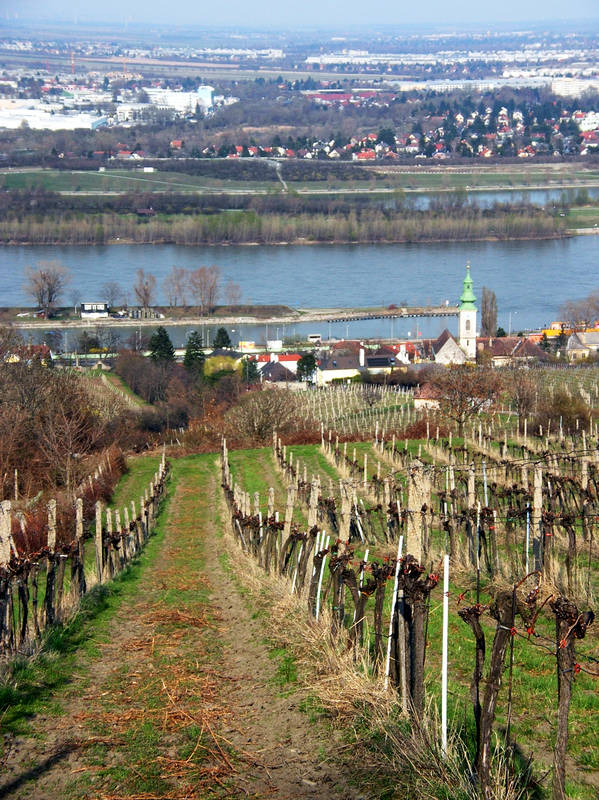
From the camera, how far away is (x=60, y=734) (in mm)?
2598

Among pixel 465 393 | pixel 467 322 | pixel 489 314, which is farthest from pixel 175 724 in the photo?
pixel 489 314

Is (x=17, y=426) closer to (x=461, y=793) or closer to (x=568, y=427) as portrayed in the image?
(x=568, y=427)

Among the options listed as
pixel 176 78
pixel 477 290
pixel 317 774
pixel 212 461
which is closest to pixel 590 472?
pixel 317 774

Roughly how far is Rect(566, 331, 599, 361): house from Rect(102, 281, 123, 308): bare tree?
13.2m

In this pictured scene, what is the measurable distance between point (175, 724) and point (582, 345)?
23.3 meters

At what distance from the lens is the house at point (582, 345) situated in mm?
23797

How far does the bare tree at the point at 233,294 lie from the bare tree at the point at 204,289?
14.6 inches

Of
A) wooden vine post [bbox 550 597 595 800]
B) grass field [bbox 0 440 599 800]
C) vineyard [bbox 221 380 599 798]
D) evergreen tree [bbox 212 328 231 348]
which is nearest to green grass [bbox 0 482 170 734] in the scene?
grass field [bbox 0 440 599 800]

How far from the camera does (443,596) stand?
267 cm

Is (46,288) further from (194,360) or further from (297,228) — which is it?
(297,228)

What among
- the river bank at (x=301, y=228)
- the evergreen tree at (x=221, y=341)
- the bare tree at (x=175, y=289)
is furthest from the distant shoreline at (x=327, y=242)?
the evergreen tree at (x=221, y=341)

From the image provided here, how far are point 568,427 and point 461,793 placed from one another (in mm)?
8034

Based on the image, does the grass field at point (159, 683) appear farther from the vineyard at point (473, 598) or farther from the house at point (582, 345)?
the house at point (582, 345)

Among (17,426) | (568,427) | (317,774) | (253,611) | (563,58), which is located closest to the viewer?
(317,774)
